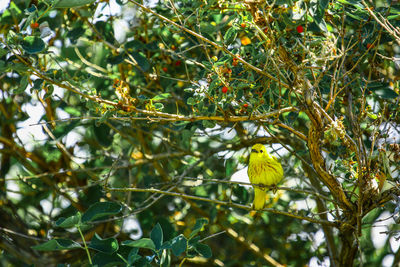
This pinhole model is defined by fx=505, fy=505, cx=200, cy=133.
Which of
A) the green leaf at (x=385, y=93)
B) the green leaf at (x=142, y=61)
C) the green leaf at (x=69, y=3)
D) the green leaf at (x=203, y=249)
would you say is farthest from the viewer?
the green leaf at (x=142, y=61)

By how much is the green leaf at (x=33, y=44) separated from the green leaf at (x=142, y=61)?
1.10 metres

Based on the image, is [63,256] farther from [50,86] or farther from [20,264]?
[50,86]

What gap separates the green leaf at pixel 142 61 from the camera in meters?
3.76

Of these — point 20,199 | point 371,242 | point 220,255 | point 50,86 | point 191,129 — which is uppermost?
point 50,86

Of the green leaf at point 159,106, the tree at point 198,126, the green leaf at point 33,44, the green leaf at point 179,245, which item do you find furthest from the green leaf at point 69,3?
the green leaf at point 179,245

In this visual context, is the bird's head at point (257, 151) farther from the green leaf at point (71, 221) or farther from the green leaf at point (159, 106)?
the green leaf at point (71, 221)

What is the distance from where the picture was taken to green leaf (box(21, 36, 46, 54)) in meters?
2.71

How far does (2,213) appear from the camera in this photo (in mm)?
4164

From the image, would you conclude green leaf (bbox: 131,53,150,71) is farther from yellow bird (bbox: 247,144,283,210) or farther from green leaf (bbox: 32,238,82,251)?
green leaf (bbox: 32,238,82,251)

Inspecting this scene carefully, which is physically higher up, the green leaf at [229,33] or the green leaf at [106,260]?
the green leaf at [229,33]

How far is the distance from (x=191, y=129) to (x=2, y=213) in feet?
5.91

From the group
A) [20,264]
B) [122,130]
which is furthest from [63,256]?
[122,130]

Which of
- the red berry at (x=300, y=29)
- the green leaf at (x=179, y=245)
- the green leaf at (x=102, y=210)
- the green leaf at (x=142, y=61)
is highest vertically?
the red berry at (x=300, y=29)

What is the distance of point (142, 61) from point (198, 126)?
0.70 m
